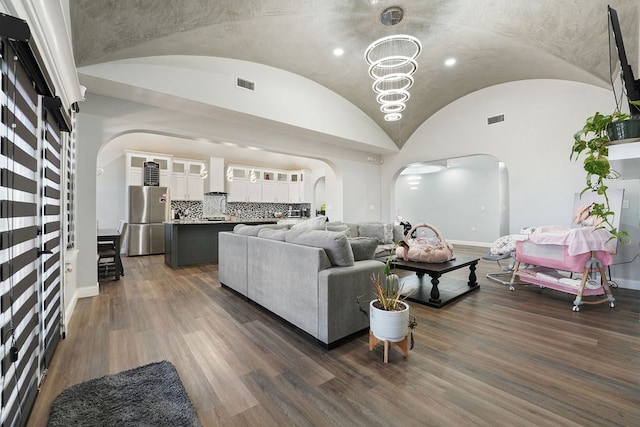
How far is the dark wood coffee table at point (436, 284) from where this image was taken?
128 inches

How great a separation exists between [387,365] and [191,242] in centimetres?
490

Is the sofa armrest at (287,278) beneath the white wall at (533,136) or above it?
beneath

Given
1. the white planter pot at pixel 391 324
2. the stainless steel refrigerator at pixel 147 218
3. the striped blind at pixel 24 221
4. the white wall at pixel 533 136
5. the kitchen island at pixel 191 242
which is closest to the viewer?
the striped blind at pixel 24 221

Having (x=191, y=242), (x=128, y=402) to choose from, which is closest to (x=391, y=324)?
(x=128, y=402)

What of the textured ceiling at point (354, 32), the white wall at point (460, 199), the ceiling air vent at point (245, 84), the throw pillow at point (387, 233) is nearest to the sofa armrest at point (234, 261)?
the ceiling air vent at point (245, 84)

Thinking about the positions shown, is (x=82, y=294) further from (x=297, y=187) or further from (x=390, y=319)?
(x=297, y=187)

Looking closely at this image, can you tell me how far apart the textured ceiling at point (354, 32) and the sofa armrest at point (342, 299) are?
10.7 feet

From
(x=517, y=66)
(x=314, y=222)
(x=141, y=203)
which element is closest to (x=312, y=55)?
(x=314, y=222)

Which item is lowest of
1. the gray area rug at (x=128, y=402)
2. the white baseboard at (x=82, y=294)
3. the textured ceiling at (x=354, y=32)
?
the gray area rug at (x=128, y=402)

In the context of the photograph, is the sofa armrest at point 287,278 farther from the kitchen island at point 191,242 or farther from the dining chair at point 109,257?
the kitchen island at point 191,242

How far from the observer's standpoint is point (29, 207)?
1504 millimetres

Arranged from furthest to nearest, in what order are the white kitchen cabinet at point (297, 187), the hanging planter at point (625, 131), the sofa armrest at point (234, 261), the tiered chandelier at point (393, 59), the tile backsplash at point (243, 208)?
the white kitchen cabinet at point (297, 187) → the tile backsplash at point (243, 208) → the sofa armrest at point (234, 261) → the tiered chandelier at point (393, 59) → the hanging planter at point (625, 131)

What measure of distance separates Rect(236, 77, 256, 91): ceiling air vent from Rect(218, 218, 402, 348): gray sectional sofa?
2833mm

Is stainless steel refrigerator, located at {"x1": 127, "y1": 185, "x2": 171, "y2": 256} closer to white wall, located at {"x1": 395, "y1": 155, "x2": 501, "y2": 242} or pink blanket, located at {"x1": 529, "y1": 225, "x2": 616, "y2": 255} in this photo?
white wall, located at {"x1": 395, "y1": 155, "x2": 501, "y2": 242}
